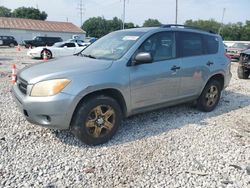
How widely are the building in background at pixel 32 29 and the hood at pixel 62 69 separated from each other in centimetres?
4608

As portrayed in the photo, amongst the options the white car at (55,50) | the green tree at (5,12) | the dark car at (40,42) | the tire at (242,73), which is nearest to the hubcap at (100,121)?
the tire at (242,73)

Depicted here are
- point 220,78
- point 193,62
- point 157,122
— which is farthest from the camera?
point 220,78

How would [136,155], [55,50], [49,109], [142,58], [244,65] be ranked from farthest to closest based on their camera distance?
1. [55,50]
2. [244,65]
3. [142,58]
4. [136,155]
5. [49,109]

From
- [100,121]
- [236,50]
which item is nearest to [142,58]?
[100,121]

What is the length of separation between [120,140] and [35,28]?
1903 inches

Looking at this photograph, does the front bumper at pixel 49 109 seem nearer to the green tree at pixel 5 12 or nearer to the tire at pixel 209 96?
the tire at pixel 209 96

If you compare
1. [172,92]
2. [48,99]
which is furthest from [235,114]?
[48,99]

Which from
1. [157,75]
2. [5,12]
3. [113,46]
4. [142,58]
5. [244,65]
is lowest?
[244,65]

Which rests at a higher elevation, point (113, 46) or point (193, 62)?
point (113, 46)

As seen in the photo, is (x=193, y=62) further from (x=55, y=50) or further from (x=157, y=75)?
(x=55, y=50)

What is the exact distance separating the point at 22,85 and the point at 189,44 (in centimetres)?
324

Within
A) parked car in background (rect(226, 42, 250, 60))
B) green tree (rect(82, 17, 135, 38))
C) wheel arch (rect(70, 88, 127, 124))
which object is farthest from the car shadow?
A: green tree (rect(82, 17, 135, 38))

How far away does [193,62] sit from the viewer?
5094mm

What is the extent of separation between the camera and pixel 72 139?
407 cm
